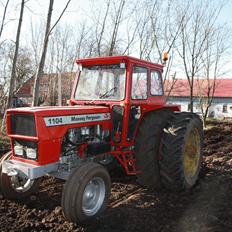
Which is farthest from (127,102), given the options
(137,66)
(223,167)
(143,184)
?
(223,167)

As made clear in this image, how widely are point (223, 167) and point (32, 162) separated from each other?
4.34 metres

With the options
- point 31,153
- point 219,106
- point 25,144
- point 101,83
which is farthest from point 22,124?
point 219,106

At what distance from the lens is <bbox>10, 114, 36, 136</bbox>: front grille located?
4.07 metres

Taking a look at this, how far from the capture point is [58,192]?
17.0ft

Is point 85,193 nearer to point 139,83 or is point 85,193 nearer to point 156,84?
point 139,83

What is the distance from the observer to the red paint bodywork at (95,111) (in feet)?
13.2

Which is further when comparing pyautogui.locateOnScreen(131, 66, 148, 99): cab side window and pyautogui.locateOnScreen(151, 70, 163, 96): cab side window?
pyautogui.locateOnScreen(151, 70, 163, 96): cab side window

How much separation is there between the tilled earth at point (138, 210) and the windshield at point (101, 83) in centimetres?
163

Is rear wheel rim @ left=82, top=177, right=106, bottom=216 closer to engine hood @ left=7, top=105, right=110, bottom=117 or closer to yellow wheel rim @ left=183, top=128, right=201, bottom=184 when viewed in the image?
engine hood @ left=7, top=105, right=110, bottom=117

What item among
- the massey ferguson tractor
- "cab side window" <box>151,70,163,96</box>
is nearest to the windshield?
the massey ferguson tractor

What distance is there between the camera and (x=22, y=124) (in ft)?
13.8

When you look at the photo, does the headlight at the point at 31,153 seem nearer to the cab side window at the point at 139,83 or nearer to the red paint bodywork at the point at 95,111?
the red paint bodywork at the point at 95,111

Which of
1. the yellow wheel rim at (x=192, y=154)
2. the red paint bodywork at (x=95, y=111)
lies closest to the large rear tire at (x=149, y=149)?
the red paint bodywork at (x=95, y=111)

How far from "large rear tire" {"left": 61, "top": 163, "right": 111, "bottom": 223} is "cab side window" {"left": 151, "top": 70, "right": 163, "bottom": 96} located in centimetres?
207
